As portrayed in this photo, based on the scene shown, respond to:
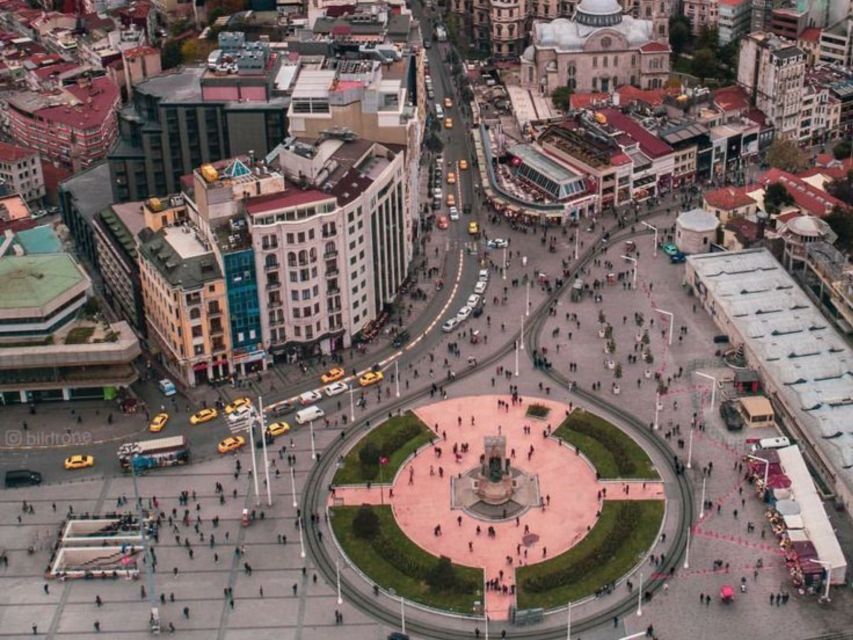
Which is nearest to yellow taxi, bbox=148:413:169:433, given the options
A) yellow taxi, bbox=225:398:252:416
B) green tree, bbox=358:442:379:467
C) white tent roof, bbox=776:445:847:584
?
yellow taxi, bbox=225:398:252:416

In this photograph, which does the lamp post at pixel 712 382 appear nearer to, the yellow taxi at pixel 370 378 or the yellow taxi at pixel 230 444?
the yellow taxi at pixel 370 378

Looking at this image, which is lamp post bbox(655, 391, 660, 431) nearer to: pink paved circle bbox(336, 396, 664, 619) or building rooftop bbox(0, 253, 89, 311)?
pink paved circle bbox(336, 396, 664, 619)

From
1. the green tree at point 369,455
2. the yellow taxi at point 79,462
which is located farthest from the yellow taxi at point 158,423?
the green tree at point 369,455

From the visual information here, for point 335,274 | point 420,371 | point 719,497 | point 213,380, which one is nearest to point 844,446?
point 719,497

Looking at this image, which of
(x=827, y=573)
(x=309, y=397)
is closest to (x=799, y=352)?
(x=827, y=573)

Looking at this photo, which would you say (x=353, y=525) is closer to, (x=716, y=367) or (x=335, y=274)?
(x=335, y=274)

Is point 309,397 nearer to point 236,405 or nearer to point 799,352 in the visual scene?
point 236,405

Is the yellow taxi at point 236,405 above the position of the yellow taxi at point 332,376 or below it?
below

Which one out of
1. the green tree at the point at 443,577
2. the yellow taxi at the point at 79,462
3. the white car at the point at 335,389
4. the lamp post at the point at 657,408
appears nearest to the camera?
the green tree at the point at 443,577
